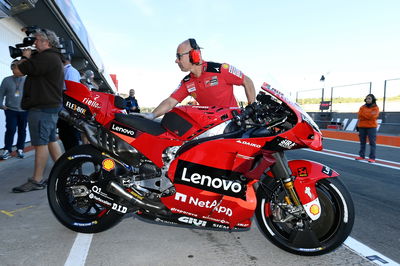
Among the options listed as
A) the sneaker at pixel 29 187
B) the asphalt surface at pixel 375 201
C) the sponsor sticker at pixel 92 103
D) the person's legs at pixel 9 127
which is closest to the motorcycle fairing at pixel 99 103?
the sponsor sticker at pixel 92 103

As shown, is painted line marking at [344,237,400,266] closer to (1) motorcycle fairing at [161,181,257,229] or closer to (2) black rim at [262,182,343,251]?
(2) black rim at [262,182,343,251]

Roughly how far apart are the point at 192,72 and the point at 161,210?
5.61ft

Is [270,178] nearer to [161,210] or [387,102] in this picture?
[161,210]

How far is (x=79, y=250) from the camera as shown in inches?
99.0

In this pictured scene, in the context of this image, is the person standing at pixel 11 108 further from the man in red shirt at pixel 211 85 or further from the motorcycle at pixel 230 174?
the motorcycle at pixel 230 174

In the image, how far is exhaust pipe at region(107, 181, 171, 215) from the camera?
8.18 ft

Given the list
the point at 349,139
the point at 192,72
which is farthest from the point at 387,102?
the point at 192,72

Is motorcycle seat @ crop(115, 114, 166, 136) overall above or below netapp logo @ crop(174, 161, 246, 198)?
above

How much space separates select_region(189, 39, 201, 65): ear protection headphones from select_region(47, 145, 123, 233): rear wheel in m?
1.32

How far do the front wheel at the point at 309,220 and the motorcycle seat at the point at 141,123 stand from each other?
974 millimetres

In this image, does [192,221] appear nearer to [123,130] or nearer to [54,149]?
[123,130]

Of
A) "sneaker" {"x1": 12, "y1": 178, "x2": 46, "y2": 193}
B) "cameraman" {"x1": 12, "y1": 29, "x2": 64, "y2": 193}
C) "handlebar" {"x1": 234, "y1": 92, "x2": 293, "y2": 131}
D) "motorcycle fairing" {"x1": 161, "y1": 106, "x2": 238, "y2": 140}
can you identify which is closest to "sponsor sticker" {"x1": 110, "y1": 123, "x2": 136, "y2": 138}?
"motorcycle fairing" {"x1": 161, "y1": 106, "x2": 238, "y2": 140}

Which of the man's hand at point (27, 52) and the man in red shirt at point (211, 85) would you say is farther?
the man's hand at point (27, 52)

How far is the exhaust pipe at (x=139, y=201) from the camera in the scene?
249cm
